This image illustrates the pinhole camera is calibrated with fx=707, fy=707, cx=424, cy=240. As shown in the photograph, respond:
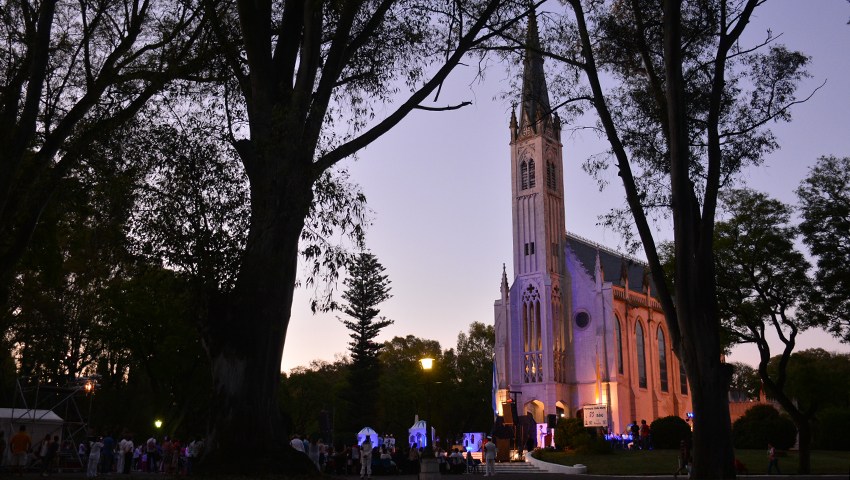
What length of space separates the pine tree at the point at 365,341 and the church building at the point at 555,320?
12.4m

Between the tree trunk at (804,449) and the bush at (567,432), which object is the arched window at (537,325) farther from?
the tree trunk at (804,449)

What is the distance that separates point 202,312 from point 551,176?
40.6 metres

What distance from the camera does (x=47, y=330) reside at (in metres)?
33.6

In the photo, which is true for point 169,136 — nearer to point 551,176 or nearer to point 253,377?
point 253,377

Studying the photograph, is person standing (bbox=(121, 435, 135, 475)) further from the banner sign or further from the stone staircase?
the banner sign

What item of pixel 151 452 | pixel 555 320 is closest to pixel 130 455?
pixel 151 452

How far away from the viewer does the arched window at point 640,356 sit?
51609 millimetres

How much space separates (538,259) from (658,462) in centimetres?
2416

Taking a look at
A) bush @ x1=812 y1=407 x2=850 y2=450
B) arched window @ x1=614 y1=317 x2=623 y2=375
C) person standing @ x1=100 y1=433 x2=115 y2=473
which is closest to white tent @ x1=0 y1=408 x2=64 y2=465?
person standing @ x1=100 y1=433 x2=115 y2=473

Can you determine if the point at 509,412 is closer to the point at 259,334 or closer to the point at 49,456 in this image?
the point at 49,456

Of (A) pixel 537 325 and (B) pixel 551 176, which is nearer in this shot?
(A) pixel 537 325

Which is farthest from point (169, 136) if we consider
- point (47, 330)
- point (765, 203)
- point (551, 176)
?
point (551, 176)

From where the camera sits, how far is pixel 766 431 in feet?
96.0

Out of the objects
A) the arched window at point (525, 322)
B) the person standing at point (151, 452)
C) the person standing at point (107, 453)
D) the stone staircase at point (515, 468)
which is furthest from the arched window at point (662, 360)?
the person standing at point (107, 453)
